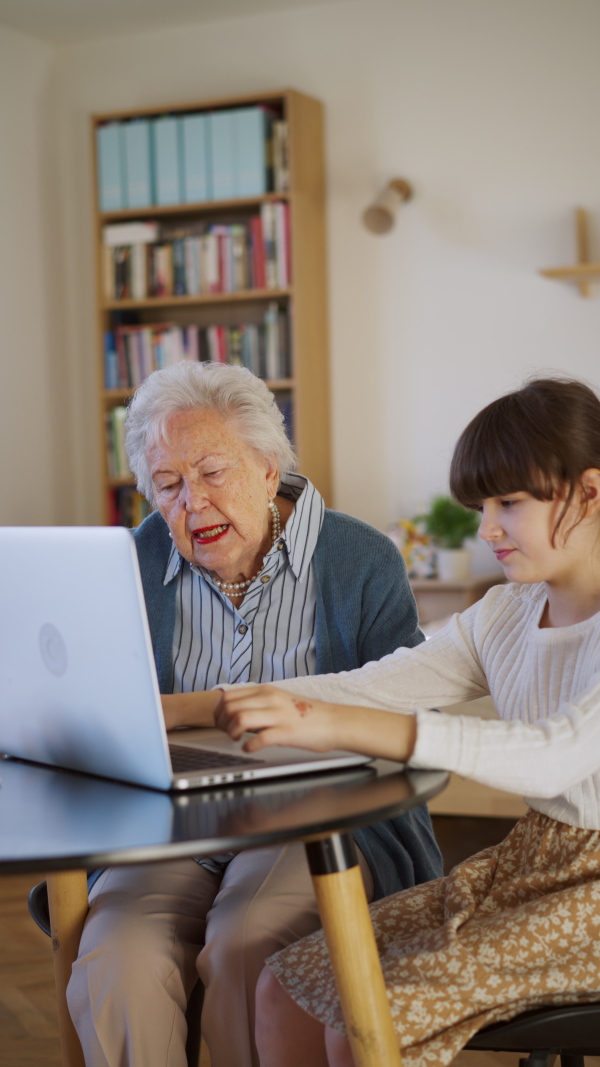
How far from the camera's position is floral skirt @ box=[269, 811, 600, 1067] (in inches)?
42.2

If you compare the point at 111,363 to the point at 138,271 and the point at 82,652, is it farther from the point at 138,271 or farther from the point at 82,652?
the point at 82,652

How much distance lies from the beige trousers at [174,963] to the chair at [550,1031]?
1.05ft

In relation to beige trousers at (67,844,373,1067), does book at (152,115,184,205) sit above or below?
above

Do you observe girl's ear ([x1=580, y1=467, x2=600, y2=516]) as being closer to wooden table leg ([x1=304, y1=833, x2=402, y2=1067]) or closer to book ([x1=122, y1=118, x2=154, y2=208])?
wooden table leg ([x1=304, y1=833, x2=402, y2=1067])

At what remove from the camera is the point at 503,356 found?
4438 millimetres

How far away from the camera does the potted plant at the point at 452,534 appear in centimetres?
412

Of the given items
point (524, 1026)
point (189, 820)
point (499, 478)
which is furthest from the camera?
point (499, 478)

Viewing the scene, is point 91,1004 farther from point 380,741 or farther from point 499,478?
point 499,478

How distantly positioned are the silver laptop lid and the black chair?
1.31 ft

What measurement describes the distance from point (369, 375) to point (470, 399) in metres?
0.44

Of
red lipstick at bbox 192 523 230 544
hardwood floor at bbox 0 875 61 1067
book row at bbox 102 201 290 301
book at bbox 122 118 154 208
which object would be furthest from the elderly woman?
book at bbox 122 118 154 208

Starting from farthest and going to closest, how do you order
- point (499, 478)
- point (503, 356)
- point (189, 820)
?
1. point (503, 356)
2. point (499, 478)
3. point (189, 820)

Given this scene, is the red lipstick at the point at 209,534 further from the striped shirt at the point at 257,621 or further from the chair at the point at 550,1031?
the chair at the point at 550,1031

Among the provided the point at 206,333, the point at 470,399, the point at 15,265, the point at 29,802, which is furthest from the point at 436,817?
the point at 15,265
